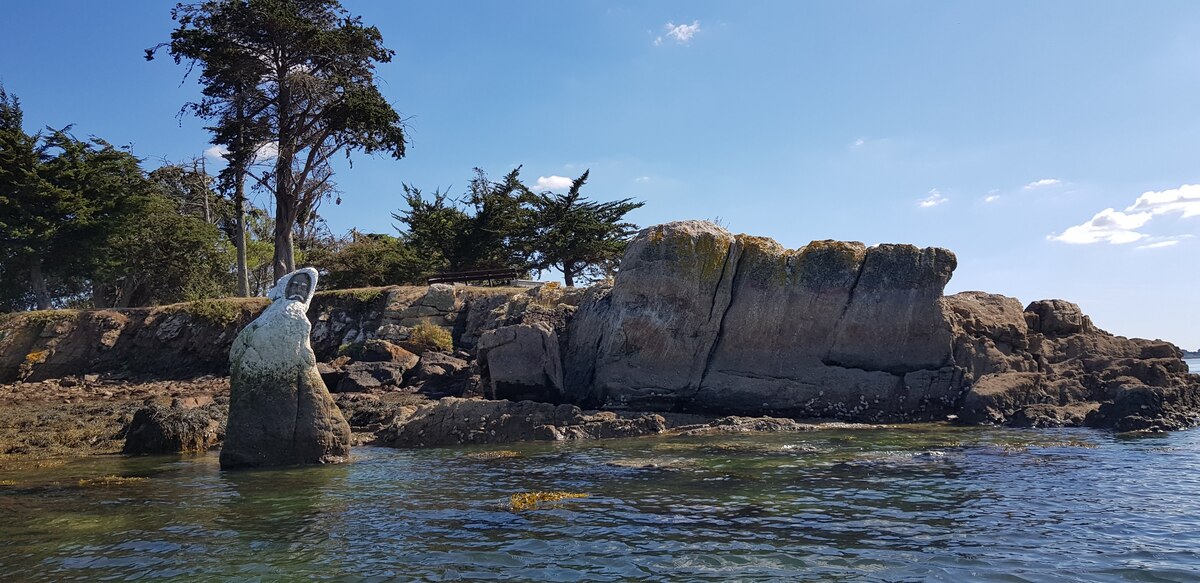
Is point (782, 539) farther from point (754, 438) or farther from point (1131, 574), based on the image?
point (754, 438)

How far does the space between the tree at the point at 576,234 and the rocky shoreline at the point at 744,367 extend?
14.6 meters

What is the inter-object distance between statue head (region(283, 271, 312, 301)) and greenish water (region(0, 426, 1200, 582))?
10.3ft

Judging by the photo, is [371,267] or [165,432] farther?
[371,267]

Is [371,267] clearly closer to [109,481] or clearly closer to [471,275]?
[471,275]

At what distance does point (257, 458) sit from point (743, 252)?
1277 cm

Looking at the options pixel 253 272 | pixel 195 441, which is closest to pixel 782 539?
pixel 195 441

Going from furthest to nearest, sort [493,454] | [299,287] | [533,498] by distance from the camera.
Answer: [493,454]
[299,287]
[533,498]

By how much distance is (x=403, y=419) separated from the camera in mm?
17500

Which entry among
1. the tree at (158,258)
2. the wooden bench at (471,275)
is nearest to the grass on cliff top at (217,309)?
the tree at (158,258)

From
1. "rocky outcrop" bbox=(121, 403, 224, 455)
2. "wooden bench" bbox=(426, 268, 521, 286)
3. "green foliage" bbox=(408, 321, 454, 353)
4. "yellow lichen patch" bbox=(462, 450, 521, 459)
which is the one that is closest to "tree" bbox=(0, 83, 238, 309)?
"wooden bench" bbox=(426, 268, 521, 286)

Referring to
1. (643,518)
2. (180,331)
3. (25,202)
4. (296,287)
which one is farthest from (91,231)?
(643,518)

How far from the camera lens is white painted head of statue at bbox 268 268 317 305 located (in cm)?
1420

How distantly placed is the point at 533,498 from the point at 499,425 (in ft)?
22.6

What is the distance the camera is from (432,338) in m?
27.0
